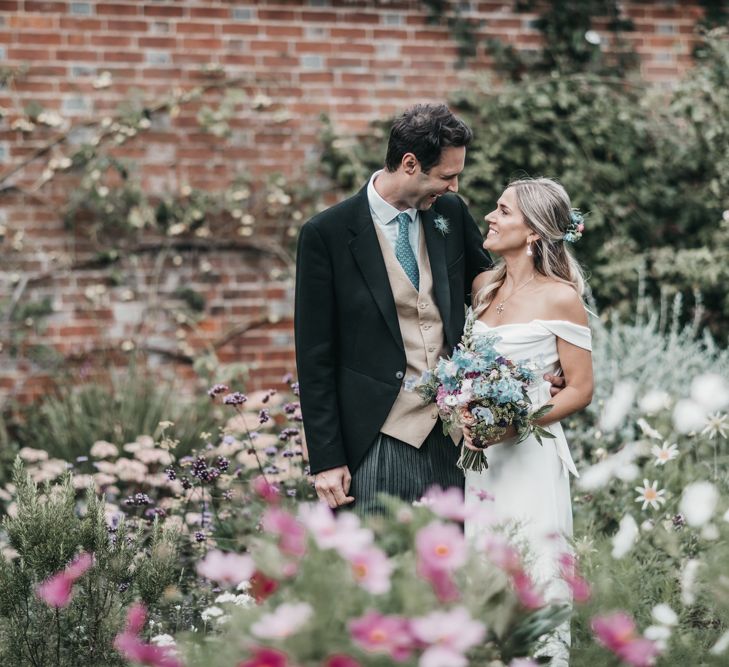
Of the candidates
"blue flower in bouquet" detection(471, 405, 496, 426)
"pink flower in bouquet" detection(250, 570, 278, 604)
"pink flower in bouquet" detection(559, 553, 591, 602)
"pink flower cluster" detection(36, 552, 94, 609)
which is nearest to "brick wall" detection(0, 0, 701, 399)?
"pink flower cluster" detection(36, 552, 94, 609)

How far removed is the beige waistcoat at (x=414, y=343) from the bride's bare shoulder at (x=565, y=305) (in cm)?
36

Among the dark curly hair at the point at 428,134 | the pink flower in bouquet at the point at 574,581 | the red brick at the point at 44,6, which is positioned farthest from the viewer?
the red brick at the point at 44,6

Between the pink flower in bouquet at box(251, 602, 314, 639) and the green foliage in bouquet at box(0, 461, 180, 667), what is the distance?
1248 mm

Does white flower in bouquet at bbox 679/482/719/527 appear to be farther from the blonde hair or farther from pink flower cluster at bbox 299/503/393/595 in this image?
pink flower cluster at bbox 299/503/393/595

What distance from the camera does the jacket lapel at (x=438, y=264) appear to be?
2.95 m

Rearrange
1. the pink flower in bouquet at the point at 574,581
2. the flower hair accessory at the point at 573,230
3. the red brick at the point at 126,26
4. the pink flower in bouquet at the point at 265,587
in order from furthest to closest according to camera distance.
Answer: the red brick at the point at 126,26 < the flower hair accessory at the point at 573,230 < the pink flower in bouquet at the point at 574,581 < the pink flower in bouquet at the point at 265,587

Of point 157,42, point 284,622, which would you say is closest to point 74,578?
point 284,622

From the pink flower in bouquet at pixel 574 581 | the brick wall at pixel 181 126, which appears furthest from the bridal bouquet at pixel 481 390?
the brick wall at pixel 181 126

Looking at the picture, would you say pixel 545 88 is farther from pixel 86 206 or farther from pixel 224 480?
pixel 224 480

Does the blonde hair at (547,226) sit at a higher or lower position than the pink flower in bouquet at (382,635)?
higher

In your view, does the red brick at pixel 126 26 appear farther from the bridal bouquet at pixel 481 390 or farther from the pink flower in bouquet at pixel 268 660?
the pink flower in bouquet at pixel 268 660

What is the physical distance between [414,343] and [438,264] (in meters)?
0.28

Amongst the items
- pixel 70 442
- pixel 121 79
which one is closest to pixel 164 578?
pixel 70 442

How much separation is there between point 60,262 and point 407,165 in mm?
3144
